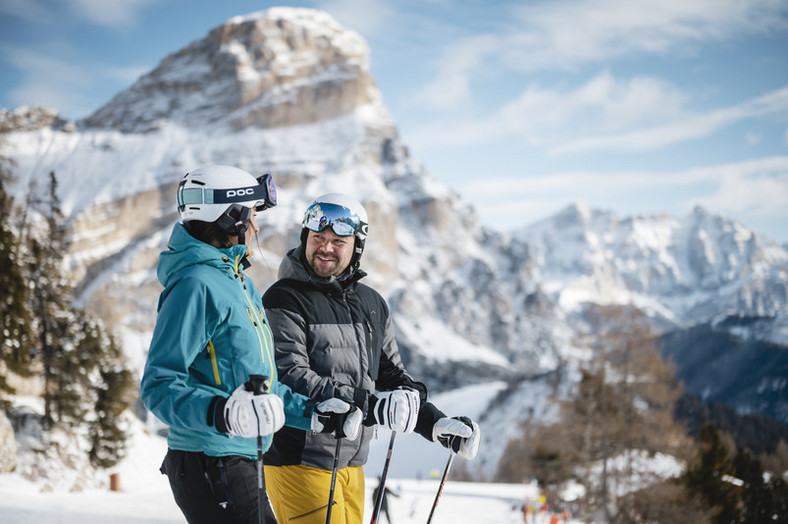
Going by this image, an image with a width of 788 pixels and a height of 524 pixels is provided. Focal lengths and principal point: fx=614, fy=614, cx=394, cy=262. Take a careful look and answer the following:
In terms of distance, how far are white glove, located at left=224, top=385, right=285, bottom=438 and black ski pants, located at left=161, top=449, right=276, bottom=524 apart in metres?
0.32

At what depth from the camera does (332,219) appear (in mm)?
3812

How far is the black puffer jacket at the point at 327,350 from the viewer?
3330 mm

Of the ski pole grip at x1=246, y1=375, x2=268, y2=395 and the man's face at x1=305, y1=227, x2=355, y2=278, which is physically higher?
the man's face at x1=305, y1=227, x2=355, y2=278

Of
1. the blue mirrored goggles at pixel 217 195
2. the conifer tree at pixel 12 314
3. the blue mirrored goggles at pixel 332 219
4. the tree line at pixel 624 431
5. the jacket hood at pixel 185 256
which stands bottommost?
the tree line at pixel 624 431

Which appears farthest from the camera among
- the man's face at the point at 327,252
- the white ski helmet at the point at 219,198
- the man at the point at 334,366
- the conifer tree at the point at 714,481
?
the conifer tree at the point at 714,481

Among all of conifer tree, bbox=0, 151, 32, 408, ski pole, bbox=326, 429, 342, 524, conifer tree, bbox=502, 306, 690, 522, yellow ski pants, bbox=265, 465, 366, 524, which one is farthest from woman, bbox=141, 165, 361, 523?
conifer tree, bbox=0, 151, 32, 408

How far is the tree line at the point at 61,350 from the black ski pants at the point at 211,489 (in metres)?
20.7

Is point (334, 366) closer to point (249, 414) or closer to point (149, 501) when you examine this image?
point (249, 414)

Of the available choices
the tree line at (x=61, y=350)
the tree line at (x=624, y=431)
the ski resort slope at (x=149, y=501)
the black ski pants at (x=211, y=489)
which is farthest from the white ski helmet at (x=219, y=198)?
the tree line at (x=61, y=350)

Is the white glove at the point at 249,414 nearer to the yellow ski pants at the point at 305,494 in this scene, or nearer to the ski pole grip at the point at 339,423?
the ski pole grip at the point at 339,423

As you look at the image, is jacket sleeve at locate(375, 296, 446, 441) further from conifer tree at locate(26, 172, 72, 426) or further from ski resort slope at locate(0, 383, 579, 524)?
conifer tree at locate(26, 172, 72, 426)

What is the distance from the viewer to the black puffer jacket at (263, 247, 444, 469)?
333 centimetres

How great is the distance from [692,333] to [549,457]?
188m

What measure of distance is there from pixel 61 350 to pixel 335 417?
22.5 meters
